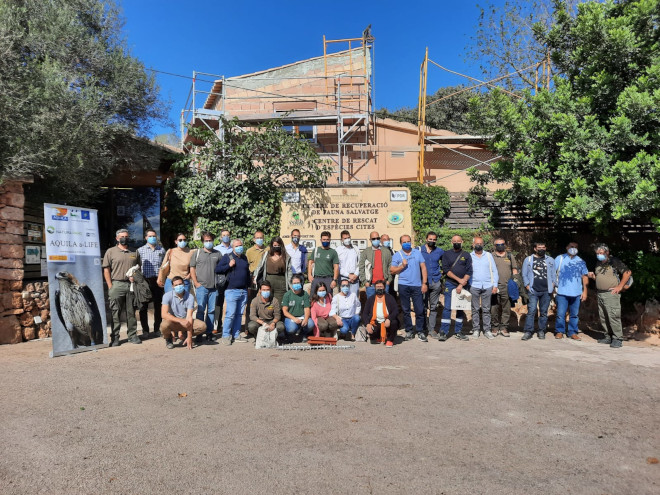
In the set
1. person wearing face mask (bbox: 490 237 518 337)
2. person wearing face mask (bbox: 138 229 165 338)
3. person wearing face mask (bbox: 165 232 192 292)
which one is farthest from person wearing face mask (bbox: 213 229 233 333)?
person wearing face mask (bbox: 490 237 518 337)

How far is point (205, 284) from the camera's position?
851 cm

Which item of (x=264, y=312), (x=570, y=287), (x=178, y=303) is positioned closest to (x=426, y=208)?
(x=570, y=287)

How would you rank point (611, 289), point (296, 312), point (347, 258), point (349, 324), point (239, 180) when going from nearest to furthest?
point (296, 312) < point (611, 289) < point (349, 324) < point (347, 258) < point (239, 180)

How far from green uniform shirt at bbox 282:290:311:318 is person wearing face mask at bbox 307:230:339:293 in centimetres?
60

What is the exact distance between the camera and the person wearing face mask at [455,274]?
8750mm

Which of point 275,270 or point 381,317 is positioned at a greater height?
point 275,270

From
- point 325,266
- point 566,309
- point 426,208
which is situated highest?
point 426,208

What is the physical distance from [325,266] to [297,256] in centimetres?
62

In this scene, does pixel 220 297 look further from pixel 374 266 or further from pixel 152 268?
pixel 374 266

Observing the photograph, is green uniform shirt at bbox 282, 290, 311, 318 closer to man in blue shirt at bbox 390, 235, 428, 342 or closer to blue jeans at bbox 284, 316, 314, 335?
blue jeans at bbox 284, 316, 314, 335

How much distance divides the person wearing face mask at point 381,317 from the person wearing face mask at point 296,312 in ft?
3.20

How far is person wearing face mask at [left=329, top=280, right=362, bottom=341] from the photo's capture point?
8.48 meters

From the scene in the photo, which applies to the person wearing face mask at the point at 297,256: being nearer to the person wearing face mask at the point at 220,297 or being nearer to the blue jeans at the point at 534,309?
the person wearing face mask at the point at 220,297

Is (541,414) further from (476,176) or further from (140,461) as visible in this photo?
(476,176)
